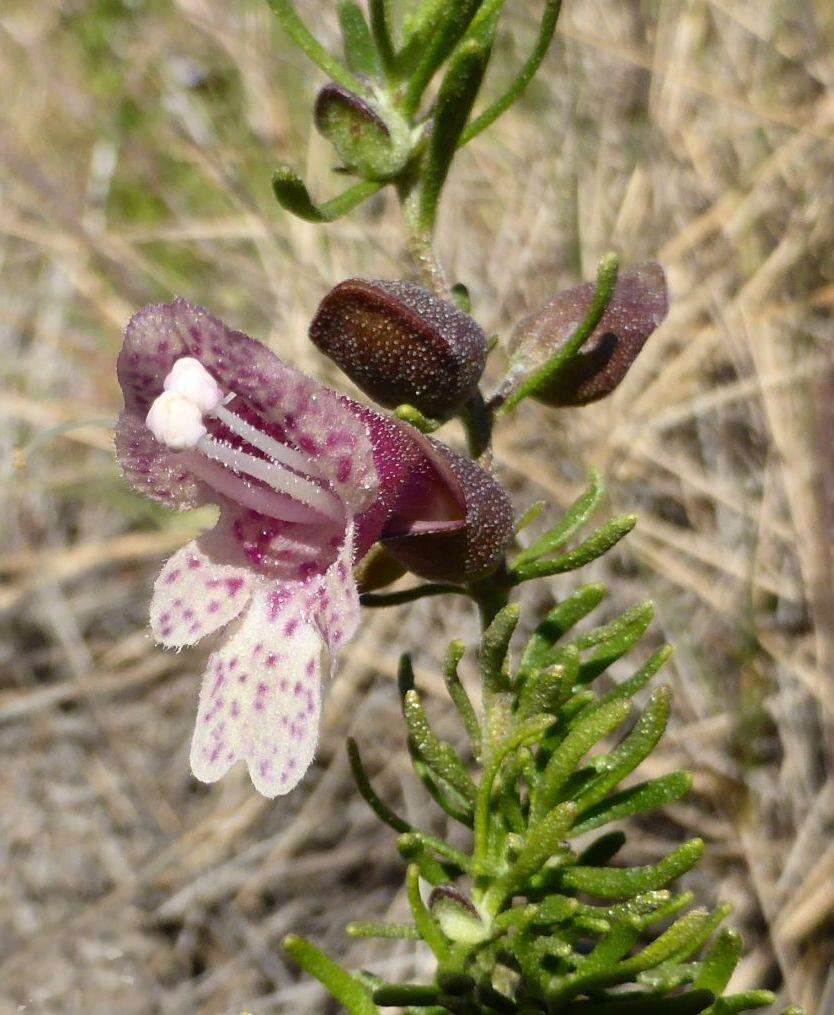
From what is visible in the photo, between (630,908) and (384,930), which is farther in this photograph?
(384,930)

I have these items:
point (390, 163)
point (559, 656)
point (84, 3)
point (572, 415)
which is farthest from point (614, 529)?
point (84, 3)

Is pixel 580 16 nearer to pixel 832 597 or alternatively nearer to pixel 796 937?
pixel 832 597

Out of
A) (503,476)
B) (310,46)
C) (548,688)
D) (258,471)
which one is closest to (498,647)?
(548,688)

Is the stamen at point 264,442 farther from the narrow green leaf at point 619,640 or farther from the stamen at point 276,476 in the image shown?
the narrow green leaf at point 619,640

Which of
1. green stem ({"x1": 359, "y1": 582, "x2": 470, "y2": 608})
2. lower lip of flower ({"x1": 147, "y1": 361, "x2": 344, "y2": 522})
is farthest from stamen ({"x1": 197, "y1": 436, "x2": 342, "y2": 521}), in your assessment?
green stem ({"x1": 359, "y1": 582, "x2": 470, "y2": 608})

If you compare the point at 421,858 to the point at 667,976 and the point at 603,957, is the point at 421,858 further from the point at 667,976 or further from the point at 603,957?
the point at 667,976

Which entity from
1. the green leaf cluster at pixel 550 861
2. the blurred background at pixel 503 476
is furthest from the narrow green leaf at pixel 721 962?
the blurred background at pixel 503 476
